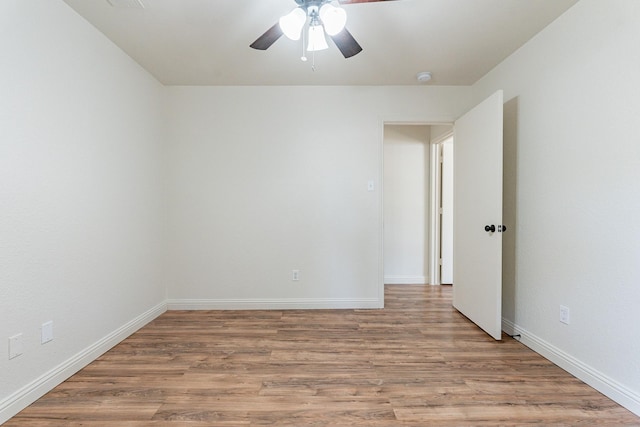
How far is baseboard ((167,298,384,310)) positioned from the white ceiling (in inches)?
89.5

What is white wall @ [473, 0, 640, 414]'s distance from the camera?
158cm

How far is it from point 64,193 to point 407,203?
11.8 ft

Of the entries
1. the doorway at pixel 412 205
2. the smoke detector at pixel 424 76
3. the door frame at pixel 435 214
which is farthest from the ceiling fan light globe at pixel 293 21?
the door frame at pixel 435 214

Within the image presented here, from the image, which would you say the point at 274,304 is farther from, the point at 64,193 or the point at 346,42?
the point at 346,42

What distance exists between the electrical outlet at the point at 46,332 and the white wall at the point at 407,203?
3458 mm

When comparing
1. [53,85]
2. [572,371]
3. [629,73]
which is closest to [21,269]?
[53,85]

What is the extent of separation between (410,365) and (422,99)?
8.36ft

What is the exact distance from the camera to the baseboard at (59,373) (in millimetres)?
1500

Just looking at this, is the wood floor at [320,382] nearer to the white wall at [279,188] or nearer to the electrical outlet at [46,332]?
the electrical outlet at [46,332]

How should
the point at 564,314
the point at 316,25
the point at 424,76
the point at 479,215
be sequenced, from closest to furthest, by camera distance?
the point at 316,25
the point at 564,314
the point at 479,215
the point at 424,76

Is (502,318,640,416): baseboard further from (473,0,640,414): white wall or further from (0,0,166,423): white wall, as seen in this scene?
(0,0,166,423): white wall

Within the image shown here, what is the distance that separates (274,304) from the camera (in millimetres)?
3094

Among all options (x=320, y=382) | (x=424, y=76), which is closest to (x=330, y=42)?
(x=424, y=76)

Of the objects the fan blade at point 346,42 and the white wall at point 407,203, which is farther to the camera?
the white wall at point 407,203
